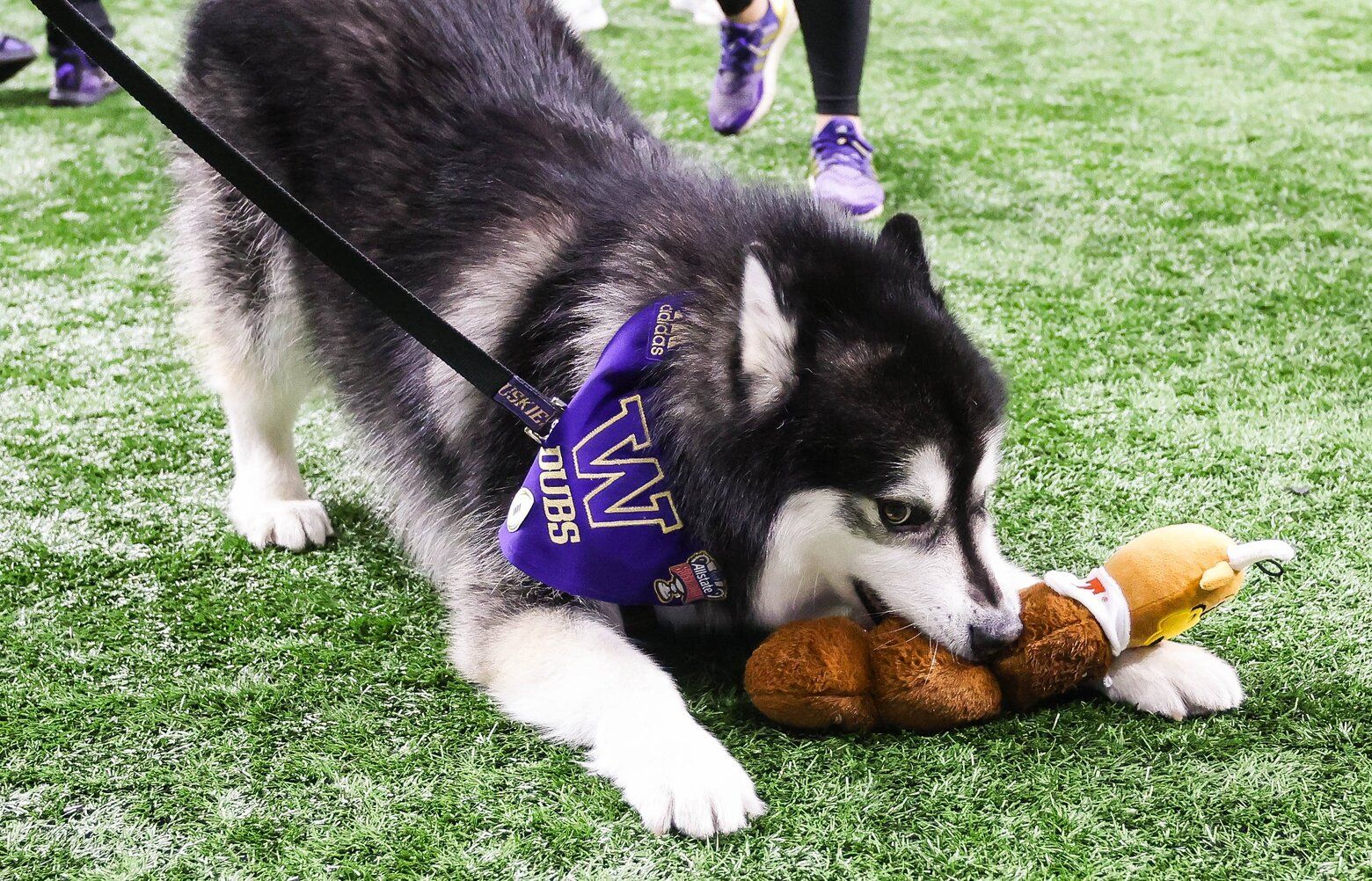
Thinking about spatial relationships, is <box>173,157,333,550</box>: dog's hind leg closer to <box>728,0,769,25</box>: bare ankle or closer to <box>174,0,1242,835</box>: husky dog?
<box>174,0,1242,835</box>: husky dog

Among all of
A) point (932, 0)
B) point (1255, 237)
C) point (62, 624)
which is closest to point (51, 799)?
point (62, 624)

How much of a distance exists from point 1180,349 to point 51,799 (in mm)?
2555

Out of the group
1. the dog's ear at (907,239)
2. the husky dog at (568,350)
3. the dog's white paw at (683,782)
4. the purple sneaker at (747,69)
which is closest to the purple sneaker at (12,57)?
the purple sneaker at (747,69)

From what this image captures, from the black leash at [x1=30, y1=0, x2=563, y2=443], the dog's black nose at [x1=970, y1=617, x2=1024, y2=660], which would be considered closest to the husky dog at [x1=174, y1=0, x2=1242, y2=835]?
the dog's black nose at [x1=970, y1=617, x2=1024, y2=660]

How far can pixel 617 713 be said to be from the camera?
1.65 m

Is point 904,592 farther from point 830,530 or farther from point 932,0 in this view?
point 932,0

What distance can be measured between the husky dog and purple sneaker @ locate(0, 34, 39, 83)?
3.64 meters

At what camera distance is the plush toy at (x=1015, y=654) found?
1.62 meters

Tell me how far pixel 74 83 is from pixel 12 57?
0.31 meters

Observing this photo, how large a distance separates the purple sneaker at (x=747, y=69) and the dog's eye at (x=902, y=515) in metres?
2.87

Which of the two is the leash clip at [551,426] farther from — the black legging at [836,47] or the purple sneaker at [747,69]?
the purple sneaker at [747,69]

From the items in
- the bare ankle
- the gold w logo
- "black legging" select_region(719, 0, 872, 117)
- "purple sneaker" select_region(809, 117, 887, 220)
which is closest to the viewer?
the gold w logo

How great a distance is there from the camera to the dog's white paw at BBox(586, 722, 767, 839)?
1487 millimetres

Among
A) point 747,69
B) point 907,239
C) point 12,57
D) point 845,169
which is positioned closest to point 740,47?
point 747,69
